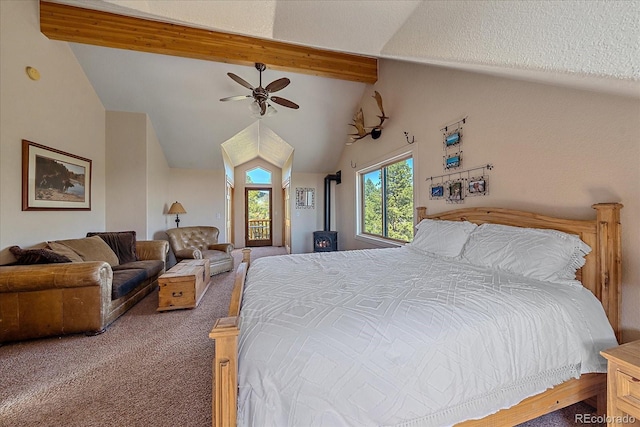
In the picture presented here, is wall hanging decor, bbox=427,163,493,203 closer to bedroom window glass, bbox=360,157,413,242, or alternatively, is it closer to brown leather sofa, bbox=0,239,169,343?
bedroom window glass, bbox=360,157,413,242

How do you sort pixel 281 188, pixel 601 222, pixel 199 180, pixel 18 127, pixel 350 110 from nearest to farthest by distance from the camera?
pixel 601 222 < pixel 18 127 < pixel 350 110 < pixel 199 180 < pixel 281 188

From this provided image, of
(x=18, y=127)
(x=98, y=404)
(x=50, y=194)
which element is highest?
(x=18, y=127)

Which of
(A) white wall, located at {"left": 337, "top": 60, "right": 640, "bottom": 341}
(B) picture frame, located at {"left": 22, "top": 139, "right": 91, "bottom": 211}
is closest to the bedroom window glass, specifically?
(A) white wall, located at {"left": 337, "top": 60, "right": 640, "bottom": 341}

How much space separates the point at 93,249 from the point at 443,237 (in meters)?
4.30

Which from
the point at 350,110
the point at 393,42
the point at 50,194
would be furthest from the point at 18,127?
the point at 350,110

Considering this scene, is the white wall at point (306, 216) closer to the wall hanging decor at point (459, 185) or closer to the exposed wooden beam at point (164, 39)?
the exposed wooden beam at point (164, 39)

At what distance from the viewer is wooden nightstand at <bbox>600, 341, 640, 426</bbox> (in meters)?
1.02

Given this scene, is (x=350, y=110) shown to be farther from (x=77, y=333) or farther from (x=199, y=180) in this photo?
(x=77, y=333)

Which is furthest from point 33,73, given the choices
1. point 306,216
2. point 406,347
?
point 306,216

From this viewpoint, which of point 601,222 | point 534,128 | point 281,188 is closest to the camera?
point 601,222

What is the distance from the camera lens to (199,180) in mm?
5828

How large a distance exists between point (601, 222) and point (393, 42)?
6.00 ft

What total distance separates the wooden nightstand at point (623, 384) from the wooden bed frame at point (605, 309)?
8.6 inches

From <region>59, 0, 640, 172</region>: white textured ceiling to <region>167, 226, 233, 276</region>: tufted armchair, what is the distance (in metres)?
2.38
